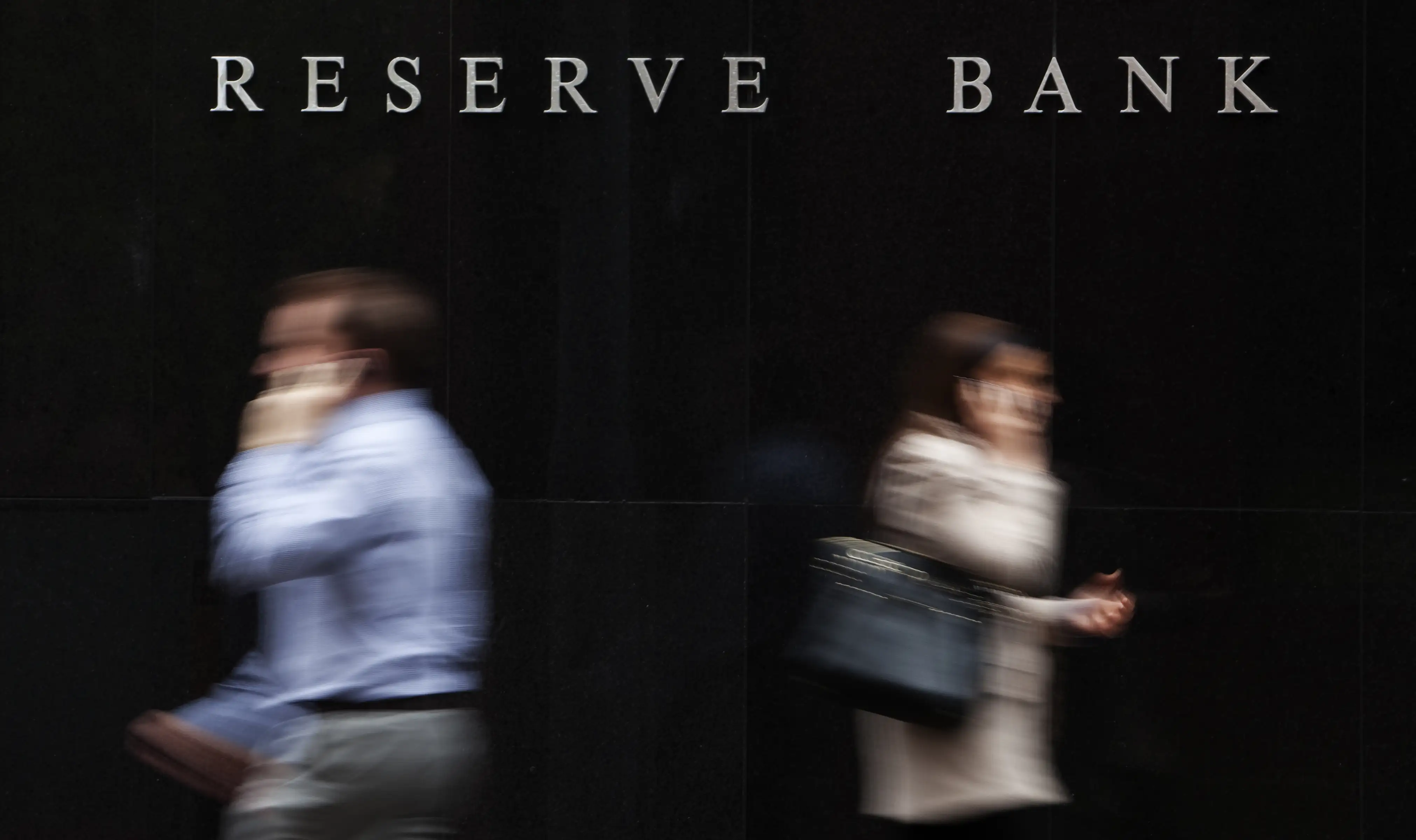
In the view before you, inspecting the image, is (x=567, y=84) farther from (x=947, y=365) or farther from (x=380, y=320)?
(x=380, y=320)

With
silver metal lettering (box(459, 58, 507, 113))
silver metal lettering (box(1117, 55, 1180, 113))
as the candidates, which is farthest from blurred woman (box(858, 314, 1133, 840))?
silver metal lettering (box(459, 58, 507, 113))

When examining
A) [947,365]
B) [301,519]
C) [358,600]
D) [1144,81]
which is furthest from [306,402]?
[1144,81]

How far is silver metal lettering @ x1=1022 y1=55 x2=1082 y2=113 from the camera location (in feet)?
19.6

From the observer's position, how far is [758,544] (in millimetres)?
5996

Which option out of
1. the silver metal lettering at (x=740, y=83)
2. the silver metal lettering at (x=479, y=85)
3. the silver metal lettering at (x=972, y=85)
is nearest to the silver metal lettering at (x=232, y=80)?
the silver metal lettering at (x=479, y=85)

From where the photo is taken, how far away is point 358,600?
2.99 metres

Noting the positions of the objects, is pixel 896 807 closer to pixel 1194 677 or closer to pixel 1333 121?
pixel 1194 677

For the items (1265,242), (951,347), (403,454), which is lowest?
(403,454)

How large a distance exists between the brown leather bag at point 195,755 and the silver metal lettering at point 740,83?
354 cm

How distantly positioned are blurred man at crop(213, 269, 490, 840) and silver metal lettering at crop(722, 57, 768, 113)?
10.1ft

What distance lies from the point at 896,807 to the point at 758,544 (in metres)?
2.44

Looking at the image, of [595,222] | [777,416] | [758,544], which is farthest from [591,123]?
[758,544]

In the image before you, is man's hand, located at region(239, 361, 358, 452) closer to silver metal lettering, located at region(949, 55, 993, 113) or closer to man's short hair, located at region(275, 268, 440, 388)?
man's short hair, located at region(275, 268, 440, 388)

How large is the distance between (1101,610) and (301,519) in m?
1.91
